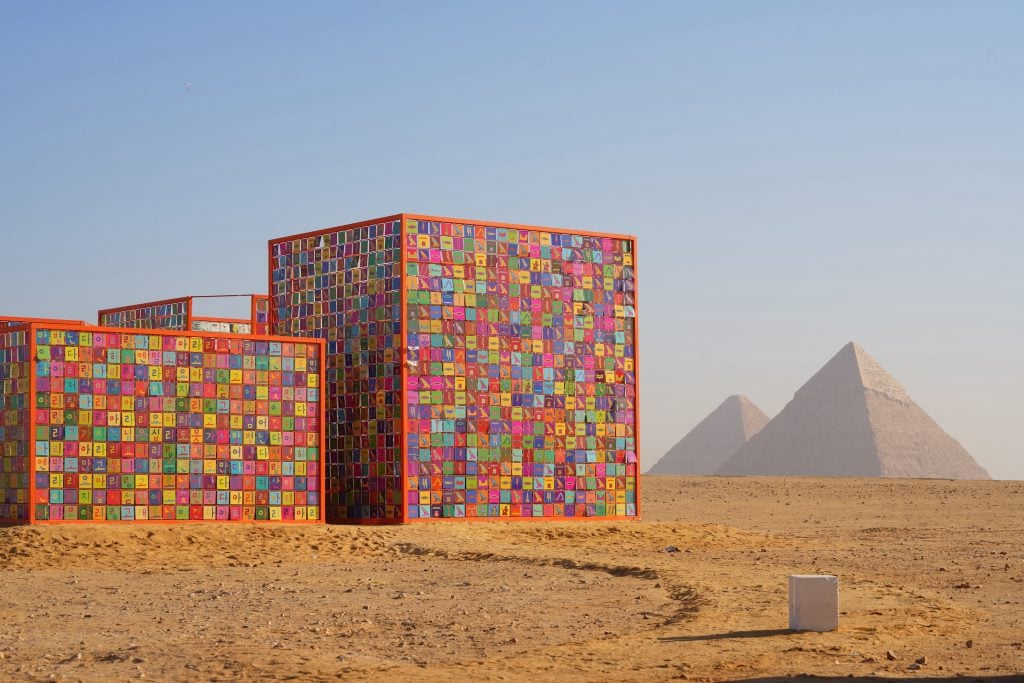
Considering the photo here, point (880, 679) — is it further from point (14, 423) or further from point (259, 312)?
point (259, 312)

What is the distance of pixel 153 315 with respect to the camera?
4153 centimetres

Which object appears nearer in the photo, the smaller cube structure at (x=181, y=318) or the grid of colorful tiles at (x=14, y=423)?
the grid of colorful tiles at (x=14, y=423)

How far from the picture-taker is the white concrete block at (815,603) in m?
17.0

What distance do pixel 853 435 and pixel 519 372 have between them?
139230 mm

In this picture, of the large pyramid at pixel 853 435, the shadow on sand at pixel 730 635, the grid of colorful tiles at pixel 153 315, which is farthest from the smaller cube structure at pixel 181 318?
the large pyramid at pixel 853 435

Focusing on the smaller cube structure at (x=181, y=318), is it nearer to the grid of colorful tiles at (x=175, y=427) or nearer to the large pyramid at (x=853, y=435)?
the grid of colorful tiles at (x=175, y=427)

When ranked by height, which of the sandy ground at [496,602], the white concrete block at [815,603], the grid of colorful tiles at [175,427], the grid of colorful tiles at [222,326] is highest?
the grid of colorful tiles at [222,326]

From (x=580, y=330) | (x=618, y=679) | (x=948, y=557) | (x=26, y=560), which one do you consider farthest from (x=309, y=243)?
(x=618, y=679)

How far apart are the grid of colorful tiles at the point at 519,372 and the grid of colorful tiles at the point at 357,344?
0.51m

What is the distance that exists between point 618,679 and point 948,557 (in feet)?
48.4

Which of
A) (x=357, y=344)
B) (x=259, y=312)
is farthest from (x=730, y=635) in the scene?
(x=259, y=312)

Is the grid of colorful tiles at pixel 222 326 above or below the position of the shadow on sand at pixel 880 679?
above

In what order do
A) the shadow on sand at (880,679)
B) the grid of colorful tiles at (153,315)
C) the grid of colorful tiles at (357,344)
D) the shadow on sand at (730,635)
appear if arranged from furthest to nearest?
1. the grid of colorful tiles at (153,315)
2. the grid of colorful tiles at (357,344)
3. the shadow on sand at (730,635)
4. the shadow on sand at (880,679)

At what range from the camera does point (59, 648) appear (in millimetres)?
16203
